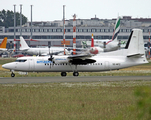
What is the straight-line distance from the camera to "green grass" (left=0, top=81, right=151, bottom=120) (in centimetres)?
1294

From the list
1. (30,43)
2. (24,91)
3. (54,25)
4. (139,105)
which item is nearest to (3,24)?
(54,25)

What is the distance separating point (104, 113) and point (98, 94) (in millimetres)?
6357

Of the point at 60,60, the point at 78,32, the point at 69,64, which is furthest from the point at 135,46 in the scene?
the point at 78,32

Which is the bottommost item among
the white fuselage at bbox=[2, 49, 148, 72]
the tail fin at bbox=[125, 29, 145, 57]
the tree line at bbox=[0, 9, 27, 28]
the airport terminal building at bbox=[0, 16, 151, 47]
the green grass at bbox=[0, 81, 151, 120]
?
the green grass at bbox=[0, 81, 151, 120]

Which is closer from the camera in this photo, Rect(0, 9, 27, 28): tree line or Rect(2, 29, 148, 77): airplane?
Rect(2, 29, 148, 77): airplane

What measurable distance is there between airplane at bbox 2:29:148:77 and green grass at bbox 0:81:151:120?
41.0 ft

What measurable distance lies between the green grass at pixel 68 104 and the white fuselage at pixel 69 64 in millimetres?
12372

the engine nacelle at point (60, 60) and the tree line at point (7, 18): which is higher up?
the tree line at point (7, 18)

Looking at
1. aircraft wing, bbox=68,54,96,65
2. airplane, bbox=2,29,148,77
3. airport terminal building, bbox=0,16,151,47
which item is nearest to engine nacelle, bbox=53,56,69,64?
airplane, bbox=2,29,148,77

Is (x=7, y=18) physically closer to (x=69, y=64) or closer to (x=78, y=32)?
(x=78, y=32)

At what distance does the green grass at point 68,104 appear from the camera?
12.9 metres

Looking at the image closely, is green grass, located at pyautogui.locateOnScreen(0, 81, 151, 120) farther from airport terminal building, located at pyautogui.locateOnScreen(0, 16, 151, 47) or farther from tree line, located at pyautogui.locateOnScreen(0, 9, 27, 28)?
tree line, located at pyautogui.locateOnScreen(0, 9, 27, 28)

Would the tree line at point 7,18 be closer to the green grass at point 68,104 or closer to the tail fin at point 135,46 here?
the tail fin at point 135,46

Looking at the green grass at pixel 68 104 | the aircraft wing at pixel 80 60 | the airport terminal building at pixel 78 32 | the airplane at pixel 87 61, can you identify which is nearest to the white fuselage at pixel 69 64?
the airplane at pixel 87 61
